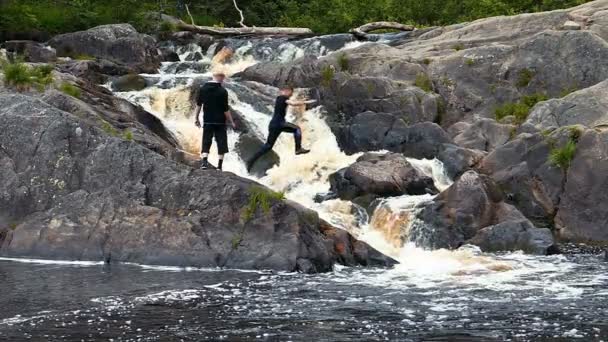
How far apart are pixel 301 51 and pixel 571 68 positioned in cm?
1065

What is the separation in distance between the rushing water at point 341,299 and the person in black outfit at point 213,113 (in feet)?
11.1

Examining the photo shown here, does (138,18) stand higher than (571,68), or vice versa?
(138,18)

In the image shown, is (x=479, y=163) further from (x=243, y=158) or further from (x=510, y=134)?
(x=243, y=158)

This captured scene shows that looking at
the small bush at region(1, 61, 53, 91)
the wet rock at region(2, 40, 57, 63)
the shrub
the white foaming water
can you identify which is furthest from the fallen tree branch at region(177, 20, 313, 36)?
the small bush at region(1, 61, 53, 91)

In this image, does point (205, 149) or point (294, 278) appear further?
point (205, 149)

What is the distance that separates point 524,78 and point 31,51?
16957mm

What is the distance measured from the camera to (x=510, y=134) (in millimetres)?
27016

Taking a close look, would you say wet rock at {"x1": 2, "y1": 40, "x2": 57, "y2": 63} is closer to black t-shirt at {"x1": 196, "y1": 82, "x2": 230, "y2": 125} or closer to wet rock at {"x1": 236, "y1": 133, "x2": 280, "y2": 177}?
wet rock at {"x1": 236, "y1": 133, "x2": 280, "y2": 177}

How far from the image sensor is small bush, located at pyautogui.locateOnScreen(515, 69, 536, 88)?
30781 mm

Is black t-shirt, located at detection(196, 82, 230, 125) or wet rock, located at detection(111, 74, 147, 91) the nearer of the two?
black t-shirt, located at detection(196, 82, 230, 125)

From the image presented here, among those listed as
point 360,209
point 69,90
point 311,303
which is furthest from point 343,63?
point 311,303

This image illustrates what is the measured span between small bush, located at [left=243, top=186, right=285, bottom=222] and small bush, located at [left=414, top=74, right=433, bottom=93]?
1283cm

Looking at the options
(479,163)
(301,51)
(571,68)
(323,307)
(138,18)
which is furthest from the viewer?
(138,18)

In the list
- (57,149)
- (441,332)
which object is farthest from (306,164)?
(441,332)
